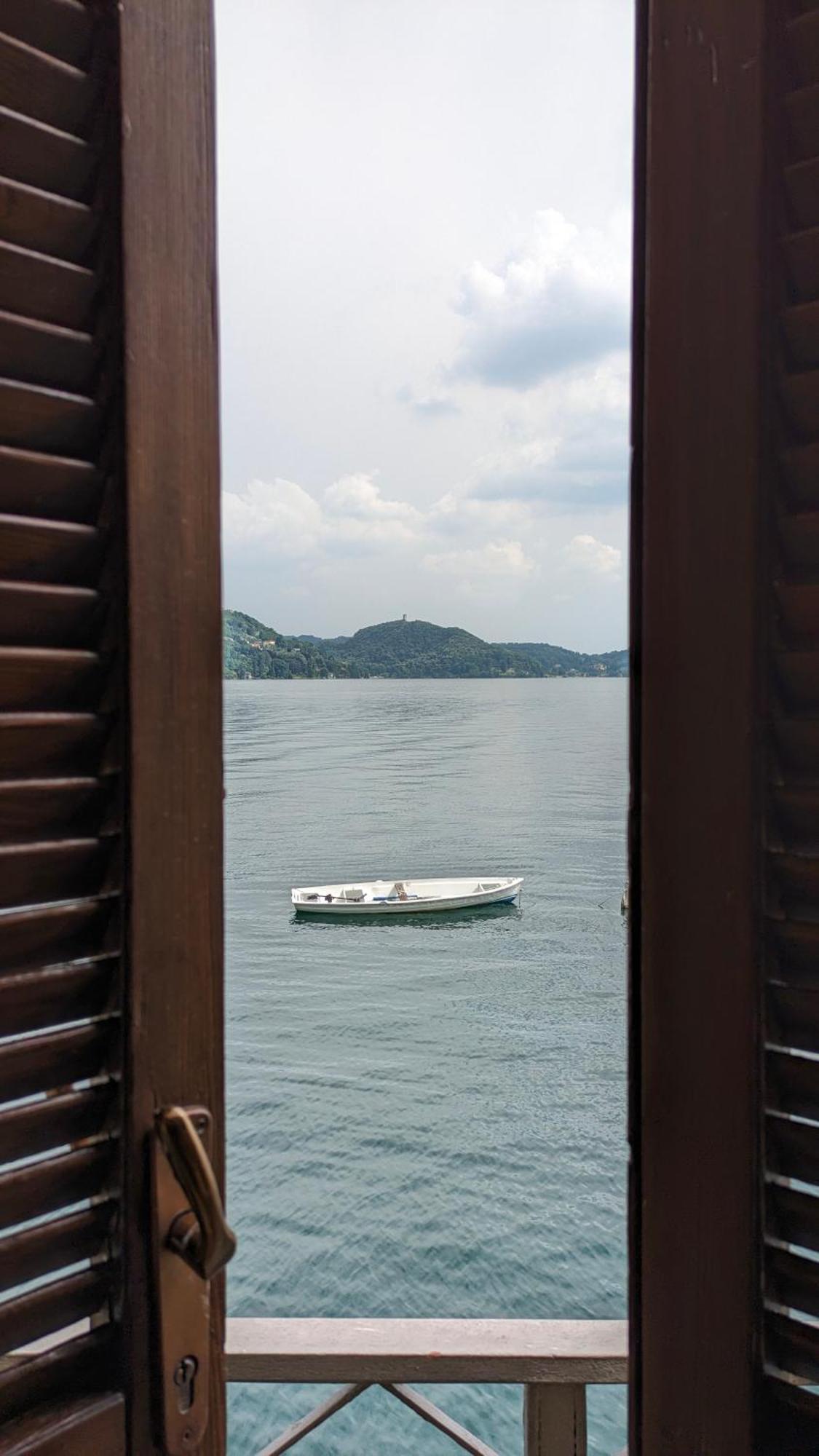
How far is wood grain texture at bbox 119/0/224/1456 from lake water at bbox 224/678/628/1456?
342 millimetres

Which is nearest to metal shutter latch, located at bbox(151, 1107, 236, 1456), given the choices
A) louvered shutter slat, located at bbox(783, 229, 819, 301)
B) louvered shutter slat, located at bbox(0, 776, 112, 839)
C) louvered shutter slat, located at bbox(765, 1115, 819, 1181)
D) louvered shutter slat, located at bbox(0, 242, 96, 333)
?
louvered shutter slat, located at bbox(0, 776, 112, 839)

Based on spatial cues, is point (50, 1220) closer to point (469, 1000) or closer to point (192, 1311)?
point (192, 1311)

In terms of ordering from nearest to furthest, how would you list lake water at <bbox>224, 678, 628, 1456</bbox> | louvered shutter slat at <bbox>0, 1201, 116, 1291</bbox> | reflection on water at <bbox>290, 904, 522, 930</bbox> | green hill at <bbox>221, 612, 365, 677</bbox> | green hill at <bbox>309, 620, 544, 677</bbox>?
louvered shutter slat at <bbox>0, 1201, 116, 1291</bbox> < lake water at <bbox>224, 678, 628, 1456</bbox> < green hill at <bbox>221, 612, 365, 677</bbox> < reflection on water at <bbox>290, 904, 522, 930</bbox> < green hill at <bbox>309, 620, 544, 677</bbox>

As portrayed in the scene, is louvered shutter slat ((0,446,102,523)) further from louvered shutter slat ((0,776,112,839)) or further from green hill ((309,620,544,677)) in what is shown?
green hill ((309,620,544,677))

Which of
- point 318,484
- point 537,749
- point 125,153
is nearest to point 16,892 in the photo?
point 125,153

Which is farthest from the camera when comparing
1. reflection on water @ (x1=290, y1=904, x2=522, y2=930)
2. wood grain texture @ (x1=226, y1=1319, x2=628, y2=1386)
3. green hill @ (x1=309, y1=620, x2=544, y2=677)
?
green hill @ (x1=309, y1=620, x2=544, y2=677)

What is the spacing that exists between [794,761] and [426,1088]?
14.6m

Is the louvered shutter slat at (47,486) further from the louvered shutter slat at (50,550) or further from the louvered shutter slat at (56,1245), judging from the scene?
the louvered shutter slat at (56,1245)

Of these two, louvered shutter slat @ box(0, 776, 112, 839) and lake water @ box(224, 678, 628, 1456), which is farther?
lake water @ box(224, 678, 628, 1456)

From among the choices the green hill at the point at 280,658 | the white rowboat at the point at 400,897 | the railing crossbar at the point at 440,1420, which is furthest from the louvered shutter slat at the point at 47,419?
the white rowboat at the point at 400,897

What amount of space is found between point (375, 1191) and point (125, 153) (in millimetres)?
12498

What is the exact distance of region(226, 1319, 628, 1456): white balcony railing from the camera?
0.82 m

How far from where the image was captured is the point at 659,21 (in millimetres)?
476

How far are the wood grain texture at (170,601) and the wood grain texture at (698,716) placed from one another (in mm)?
213
